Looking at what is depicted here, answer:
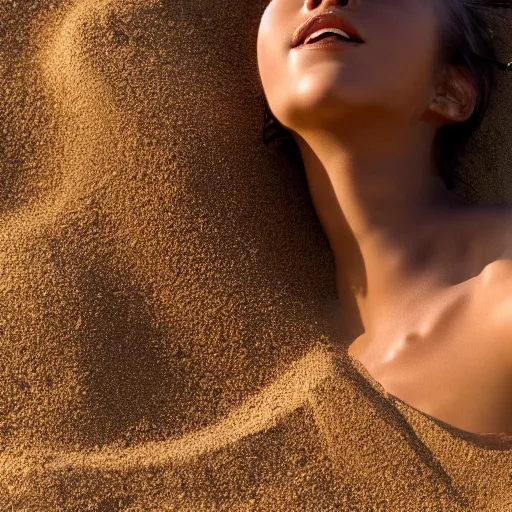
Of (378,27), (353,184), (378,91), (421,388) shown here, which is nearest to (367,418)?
(421,388)

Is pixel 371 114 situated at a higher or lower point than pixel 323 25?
lower

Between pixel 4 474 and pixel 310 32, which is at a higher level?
pixel 310 32

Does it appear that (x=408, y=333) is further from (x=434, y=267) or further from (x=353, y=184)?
(x=353, y=184)

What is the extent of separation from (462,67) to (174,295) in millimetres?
802

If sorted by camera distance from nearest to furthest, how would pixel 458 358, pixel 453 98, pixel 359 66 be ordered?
pixel 458 358 → pixel 359 66 → pixel 453 98

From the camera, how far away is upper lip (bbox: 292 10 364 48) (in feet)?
5.08

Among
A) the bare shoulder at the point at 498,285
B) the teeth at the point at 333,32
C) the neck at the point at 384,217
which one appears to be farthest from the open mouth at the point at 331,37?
the bare shoulder at the point at 498,285

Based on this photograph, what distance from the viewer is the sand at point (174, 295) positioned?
4.37 ft

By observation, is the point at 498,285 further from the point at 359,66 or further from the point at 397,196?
the point at 359,66

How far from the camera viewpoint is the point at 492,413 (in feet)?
4.38

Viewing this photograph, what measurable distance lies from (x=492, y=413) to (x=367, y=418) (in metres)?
0.21

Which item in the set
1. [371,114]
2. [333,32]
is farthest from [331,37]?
[371,114]

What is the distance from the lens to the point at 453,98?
168 cm

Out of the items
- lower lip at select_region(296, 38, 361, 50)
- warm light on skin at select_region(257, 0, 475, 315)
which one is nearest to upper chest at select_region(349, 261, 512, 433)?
warm light on skin at select_region(257, 0, 475, 315)
